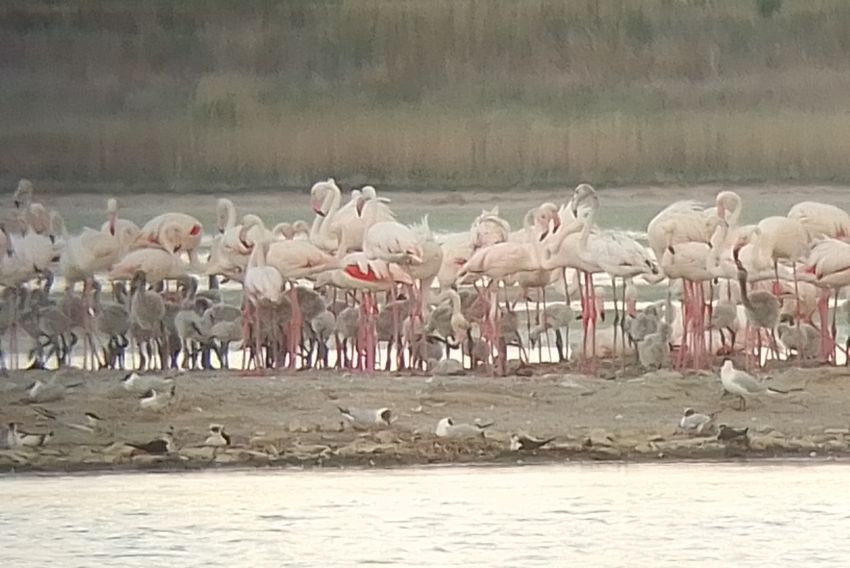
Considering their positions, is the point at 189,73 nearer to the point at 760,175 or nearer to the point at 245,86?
the point at 245,86

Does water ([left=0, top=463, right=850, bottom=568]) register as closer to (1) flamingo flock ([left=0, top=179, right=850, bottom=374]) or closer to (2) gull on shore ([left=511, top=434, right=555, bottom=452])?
(2) gull on shore ([left=511, top=434, right=555, bottom=452])

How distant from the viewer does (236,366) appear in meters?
3.35

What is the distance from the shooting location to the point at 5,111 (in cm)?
340

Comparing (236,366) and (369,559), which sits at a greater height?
(236,366)

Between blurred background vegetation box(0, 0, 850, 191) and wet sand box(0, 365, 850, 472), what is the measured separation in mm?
492

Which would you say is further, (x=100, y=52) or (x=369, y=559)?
(x=100, y=52)

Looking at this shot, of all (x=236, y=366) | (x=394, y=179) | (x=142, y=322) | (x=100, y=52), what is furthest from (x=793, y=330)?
(x=100, y=52)

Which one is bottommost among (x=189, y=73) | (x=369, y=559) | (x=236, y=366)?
(x=369, y=559)

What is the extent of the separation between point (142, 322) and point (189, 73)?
63 centimetres

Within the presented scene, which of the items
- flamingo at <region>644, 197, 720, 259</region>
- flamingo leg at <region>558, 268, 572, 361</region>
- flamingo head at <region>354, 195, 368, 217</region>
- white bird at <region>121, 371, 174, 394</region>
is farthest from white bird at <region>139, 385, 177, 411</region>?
flamingo at <region>644, 197, 720, 259</region>

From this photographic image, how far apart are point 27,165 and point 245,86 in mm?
571

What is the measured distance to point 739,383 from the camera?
3.34 meters

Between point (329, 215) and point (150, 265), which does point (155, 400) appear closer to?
point (150, 265)

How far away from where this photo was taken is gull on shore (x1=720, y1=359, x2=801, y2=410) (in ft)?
10.9
